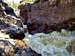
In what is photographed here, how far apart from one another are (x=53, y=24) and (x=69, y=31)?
2.36 metres

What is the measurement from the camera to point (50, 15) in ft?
57.8

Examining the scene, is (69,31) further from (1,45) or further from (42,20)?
(1,45)

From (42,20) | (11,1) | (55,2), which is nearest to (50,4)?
(55,2)

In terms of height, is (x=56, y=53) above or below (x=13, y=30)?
below

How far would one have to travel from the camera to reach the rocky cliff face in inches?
599

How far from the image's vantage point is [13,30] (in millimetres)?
9812

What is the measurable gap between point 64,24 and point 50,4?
7.32 feet

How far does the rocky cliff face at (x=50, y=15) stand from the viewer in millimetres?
15220

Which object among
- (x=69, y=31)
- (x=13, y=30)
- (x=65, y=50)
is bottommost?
(x=69, y=31)

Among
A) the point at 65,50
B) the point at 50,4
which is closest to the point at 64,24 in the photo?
the point at 50,4

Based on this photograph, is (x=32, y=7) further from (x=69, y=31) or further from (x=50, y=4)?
(x=69, y=31)

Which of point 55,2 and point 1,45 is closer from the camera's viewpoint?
point 1,45

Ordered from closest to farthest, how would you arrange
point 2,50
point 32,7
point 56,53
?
point 2,50
point 56,53
point 32,7

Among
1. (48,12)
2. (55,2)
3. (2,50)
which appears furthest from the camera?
(48,12)
